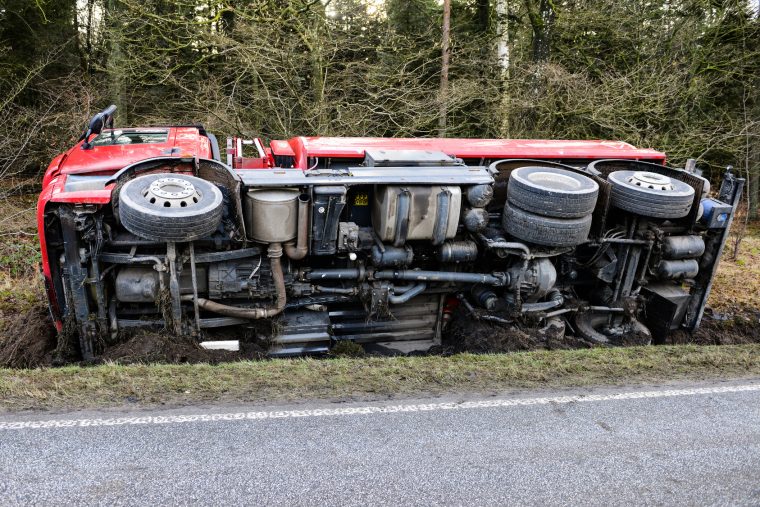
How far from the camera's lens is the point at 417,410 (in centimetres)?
394

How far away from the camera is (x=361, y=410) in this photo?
390cm

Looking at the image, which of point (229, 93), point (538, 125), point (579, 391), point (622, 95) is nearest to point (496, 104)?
point (538, 125)

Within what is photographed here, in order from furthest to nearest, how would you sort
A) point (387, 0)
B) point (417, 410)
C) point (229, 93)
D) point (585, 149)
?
point (387, 0)
point (229, 93)
point (585, 149)
point (417, 410)

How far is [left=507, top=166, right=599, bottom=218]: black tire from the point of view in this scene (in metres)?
5.42

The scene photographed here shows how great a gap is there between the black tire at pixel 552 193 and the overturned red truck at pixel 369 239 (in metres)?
0.01

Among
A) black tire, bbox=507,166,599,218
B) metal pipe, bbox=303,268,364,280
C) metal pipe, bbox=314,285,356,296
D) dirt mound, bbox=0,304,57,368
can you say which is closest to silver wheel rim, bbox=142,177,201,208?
metal pipe, bbox=303,268,364,280

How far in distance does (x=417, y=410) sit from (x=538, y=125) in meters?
9.30

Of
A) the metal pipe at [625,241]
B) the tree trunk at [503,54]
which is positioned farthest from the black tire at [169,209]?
the tree trunk at [503,54]

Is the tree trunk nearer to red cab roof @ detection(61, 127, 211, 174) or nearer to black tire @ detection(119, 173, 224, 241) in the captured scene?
red cab roof @ detection(61, 127, 211, 174)

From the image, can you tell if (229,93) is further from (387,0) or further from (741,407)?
(741,407)

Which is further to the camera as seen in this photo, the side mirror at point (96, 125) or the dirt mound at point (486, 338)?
the dirt mound at point (486, 338)

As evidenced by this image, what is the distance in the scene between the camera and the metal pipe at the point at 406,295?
5.61 m

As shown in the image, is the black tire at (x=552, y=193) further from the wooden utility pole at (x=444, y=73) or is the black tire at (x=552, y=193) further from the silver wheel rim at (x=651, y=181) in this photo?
the wooden utility pole at (x=444, y=73)

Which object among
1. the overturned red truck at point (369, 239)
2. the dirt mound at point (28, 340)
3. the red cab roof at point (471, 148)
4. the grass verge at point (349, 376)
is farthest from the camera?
the red cab roof at point (471, 148)
